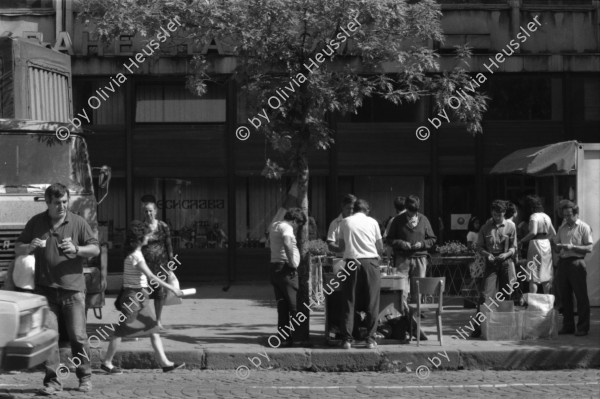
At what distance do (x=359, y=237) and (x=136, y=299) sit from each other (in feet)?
9.70

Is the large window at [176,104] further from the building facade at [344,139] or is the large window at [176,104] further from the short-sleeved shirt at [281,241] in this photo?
the short-sleeved shirt at [281,241]

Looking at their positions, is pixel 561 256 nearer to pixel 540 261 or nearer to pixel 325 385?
pixel 540 261

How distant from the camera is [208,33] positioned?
12922 millimetres

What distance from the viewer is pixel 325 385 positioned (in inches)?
412

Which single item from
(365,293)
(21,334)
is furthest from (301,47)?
(21,334)

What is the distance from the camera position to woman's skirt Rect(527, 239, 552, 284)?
14680 millimetres

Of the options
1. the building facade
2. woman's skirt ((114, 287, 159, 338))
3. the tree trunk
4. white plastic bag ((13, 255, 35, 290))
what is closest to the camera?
woman's skirt ((114, 287, 159, 338))

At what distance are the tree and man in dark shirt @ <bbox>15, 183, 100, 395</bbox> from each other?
369 centimetres

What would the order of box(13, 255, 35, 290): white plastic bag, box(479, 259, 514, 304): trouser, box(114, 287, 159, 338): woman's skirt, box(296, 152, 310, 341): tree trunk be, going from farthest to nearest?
box(479, 259, 514, 304): trouser → box(296, 152, 310, 341): tree trunk → box(13, 255, 35, 290): white plastic bag → box(114, 287, 159, 338): woman's skirt

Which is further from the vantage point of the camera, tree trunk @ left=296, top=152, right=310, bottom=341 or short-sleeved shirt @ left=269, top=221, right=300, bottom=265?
tree trunk @ left=296, top=152, right=310, bottom=341

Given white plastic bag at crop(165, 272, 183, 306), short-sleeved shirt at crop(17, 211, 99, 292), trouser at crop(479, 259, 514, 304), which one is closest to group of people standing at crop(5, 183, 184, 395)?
short-sleeved shirt at crop(17, 211, 99, 292)

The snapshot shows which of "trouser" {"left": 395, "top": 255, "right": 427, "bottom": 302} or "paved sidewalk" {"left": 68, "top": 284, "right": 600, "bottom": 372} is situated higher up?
"trouser" {"left": 395, "top": 255, "right": 427, "bottom": 302}

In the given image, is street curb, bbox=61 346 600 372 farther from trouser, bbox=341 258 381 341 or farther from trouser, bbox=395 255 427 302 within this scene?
trouser, bbox=395 255 427 302

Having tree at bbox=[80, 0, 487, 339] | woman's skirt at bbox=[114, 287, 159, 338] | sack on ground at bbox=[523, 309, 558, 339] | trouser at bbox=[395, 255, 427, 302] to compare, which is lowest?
sack on ground at bbox=[523, 309, 558, 339]
